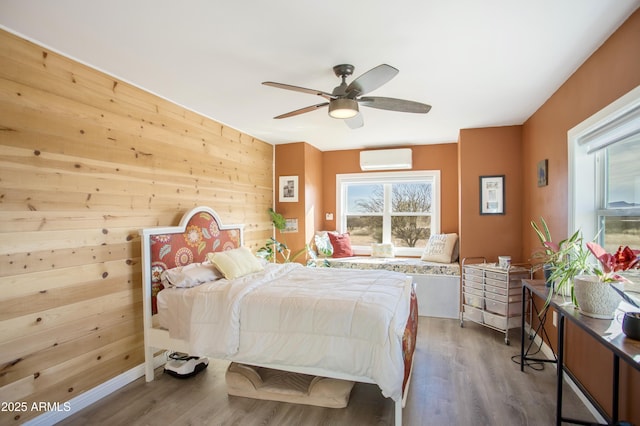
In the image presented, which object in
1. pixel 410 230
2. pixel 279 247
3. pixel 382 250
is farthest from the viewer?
pixel 410 230

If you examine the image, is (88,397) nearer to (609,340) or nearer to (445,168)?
(609,340)

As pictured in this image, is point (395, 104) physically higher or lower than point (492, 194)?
higher

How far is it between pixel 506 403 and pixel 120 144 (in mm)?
3574

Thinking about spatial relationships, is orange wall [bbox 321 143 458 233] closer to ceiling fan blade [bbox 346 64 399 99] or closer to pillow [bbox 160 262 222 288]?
ceiling fan blade [bbox 346 64 399 99]

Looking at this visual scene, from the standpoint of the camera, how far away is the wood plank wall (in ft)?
6.49

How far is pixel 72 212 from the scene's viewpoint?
229cm

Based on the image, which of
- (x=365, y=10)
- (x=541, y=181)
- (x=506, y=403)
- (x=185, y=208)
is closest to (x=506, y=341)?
(x=506, y=403)

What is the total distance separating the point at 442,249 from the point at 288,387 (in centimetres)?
318

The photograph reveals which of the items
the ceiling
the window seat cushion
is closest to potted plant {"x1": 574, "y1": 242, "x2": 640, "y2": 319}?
the ceiling

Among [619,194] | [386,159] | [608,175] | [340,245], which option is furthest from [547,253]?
[340,245]

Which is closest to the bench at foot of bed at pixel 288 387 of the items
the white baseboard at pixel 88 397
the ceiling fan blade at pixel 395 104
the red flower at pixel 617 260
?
the white baseboard at pixel 88 397

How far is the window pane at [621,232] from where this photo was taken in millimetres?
2031

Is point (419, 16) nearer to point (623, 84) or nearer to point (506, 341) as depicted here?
point (623, 84)

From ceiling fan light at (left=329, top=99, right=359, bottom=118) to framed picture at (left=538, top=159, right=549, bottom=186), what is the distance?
7.14 ft
